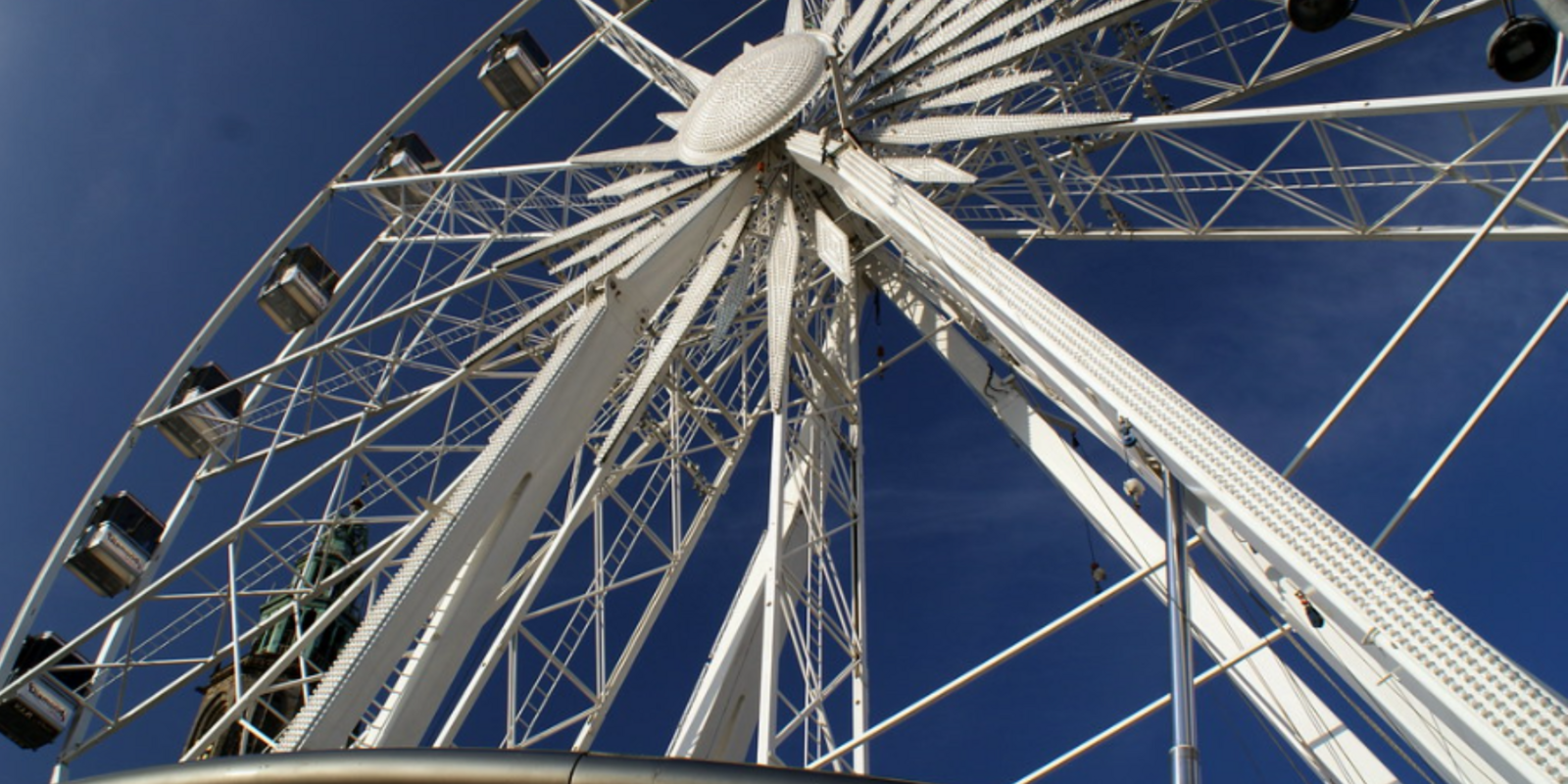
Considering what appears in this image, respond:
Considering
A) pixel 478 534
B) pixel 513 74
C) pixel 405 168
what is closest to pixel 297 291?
pixel 405 168

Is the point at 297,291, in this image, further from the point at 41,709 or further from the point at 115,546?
the point at 41,709

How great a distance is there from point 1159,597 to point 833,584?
3.48 metres

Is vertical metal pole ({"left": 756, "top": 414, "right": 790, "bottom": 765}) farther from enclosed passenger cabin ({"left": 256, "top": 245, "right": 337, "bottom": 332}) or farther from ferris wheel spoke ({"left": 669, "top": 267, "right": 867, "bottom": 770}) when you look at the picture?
enclosed passenger cabin ({"left": 256, "top": 245, "right": 337, "bottom": 332})

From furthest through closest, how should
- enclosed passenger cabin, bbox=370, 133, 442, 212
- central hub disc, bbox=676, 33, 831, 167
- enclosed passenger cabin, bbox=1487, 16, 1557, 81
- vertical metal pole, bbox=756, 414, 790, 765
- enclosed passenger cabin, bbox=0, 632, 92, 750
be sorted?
1. enclosed passenger cabin, bbox=370, 133, 442, 212
2. enclosed passenger cabin, bbox=0, 632, 92, 750
3. central hub disc, bbox=676, 33, 831, 167
4. vertical metal pole, bbox=756, 414, 790, 765
5. enclosed passenger cabin, bbox=1487, 16, 1557, 81

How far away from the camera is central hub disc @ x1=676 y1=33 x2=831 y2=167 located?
1130 cm

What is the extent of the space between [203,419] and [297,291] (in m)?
2.21

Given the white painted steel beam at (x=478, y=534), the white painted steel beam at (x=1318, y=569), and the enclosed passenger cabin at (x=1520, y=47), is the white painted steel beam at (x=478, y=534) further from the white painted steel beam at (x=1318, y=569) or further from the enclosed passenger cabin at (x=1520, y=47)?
the enclosed passenger cabin at (x=1520, y=47)

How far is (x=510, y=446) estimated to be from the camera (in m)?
8.80

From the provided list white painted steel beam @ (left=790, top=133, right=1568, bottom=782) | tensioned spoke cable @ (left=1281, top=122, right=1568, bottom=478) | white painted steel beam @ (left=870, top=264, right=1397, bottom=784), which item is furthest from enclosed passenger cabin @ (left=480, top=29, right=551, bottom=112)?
tensioned spoke cable @ (left=1281, top=122, right=1568, bottom=478)

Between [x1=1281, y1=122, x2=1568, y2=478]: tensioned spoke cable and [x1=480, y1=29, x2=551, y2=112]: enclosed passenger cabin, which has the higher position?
[x1=480, y1=29, x2=551, y2=112]: enclosed passenger cabin

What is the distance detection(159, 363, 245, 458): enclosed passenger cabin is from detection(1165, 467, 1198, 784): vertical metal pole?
12.6m

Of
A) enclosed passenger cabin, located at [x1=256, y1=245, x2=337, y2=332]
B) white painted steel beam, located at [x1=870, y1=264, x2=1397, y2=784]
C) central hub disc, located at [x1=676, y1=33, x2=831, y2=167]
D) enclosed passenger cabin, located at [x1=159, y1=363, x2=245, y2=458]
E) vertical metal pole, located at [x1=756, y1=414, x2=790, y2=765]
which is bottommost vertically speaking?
white painted steel beam, located at [x1=870, y1=264, x2=1397, y2=784]

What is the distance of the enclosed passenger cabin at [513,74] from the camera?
1748 cm

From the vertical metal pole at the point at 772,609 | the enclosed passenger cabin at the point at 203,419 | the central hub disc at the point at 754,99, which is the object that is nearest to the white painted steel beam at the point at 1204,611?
the vertical metal pole at the point at 772,609
